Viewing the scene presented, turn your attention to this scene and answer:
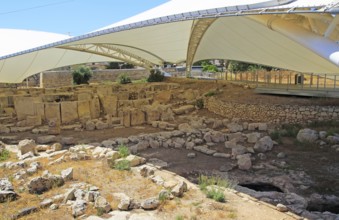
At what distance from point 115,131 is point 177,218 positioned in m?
9.88

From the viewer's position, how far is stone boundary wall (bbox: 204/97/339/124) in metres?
15.3

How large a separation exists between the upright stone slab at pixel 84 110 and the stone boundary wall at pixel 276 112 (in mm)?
7029

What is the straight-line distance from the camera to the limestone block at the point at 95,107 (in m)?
19.4

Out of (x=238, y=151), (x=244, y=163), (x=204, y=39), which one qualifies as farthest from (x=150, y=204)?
(x=204, y=39)

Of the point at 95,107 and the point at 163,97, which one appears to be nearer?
the point at 95,107

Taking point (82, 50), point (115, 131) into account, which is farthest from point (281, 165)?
point (82, 50)

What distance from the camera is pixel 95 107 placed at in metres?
19.7

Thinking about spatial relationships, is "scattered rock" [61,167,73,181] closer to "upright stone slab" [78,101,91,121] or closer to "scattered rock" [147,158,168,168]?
"scattered rock" [147,158,168,168]

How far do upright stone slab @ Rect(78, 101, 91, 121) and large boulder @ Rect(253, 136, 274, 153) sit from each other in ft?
31.1

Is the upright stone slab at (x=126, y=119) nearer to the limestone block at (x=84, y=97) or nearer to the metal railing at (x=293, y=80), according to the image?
the limestone block at (x=84, y=97)

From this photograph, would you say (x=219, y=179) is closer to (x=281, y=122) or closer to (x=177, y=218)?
(x=177, y=218)

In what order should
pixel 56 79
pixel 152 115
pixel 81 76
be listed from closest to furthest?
1. pixel 152 115
2. pixel 81 76
3. pixel 56 79

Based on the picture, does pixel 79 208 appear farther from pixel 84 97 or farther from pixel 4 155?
pixel 84 97

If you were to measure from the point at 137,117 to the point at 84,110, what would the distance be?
3.15 metres
